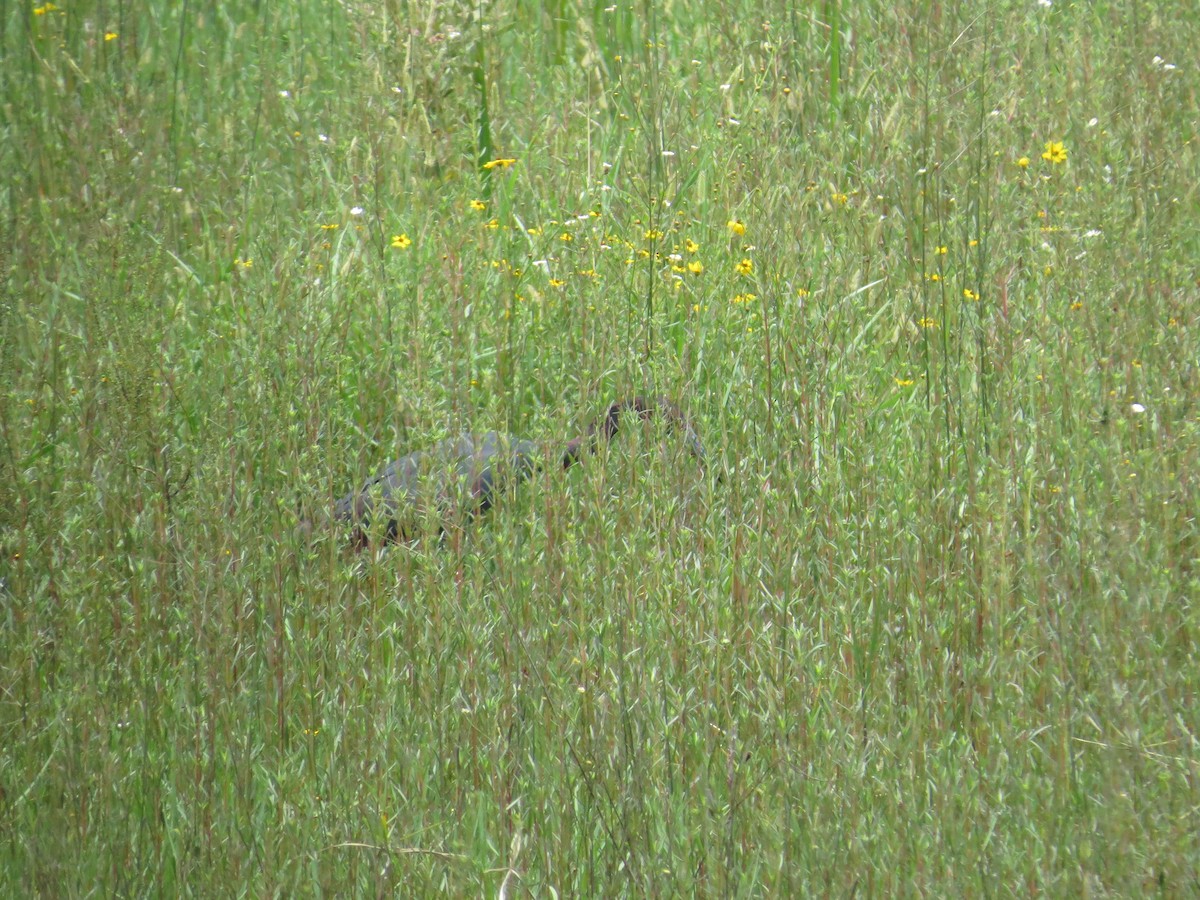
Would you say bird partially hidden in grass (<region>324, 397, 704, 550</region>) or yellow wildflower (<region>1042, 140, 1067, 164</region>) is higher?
yellow wildflower (<region>1042, 140, 1067, 164</region>)

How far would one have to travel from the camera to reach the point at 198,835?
6.50 feet

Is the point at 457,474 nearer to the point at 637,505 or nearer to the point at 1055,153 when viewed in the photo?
the point at 637,505

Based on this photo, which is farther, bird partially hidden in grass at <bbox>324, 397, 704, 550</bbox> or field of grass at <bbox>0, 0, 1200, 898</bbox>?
bird partially hidden in grass at <bbox>324, 397, 704, 550</bbox>

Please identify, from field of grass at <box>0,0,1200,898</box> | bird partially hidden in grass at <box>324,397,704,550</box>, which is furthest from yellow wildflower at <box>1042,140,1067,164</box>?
bird partially hidden in grass at <box>324,397,704,550</box>

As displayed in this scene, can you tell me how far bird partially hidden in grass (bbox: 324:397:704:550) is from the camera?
2242 mm

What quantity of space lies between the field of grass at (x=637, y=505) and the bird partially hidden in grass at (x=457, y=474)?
54 millimetres

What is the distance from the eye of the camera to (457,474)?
2447 mm

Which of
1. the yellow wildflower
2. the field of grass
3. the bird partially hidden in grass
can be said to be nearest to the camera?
the field of grass

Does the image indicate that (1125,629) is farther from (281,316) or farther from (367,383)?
(367,383)

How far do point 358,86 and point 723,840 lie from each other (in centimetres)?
334

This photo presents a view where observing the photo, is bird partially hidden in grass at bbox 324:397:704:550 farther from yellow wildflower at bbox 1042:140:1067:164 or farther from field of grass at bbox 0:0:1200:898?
yellow wildflower at bbox 1042:140:1067:164

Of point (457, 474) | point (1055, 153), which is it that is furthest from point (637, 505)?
point (1055, 153)

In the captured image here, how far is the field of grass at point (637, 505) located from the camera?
1903 millimetres

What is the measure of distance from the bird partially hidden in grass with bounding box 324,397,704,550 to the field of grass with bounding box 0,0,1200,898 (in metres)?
0.05
